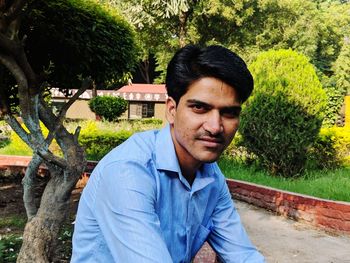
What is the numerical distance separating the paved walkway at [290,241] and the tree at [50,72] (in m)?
1.63

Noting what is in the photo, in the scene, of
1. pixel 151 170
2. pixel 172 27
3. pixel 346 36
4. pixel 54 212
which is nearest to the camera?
pixel 151 170

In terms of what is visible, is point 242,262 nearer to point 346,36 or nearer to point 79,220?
point 79,220

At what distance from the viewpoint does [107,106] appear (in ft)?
80.8

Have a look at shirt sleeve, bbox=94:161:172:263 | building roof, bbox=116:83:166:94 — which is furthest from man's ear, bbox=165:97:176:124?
building roof, bbox=116:83:166:94

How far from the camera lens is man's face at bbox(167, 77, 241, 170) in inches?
55.3

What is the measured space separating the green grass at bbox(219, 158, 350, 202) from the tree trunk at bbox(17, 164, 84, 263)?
14.9 feet

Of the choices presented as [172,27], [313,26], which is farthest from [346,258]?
[313,26]

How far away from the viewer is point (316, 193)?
802 cm

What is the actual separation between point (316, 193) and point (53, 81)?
15.4 ft

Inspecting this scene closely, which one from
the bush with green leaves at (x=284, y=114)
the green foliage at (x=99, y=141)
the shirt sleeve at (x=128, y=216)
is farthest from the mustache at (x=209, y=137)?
the green foliage at (x=99, y=141)

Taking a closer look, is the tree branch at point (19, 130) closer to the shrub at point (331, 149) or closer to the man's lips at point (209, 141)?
the man's lips at point (209, 141)

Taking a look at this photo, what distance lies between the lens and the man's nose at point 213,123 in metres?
1.41

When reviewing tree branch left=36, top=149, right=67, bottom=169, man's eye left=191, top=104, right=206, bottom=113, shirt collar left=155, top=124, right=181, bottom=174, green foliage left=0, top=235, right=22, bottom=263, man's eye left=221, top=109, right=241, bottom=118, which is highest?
man's eye left=191, top=104, right=206, bottom=113

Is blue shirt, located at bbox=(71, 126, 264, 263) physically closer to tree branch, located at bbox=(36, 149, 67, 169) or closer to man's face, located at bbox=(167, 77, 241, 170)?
man's face, located at bbox=(167, 77, 241, 170)
